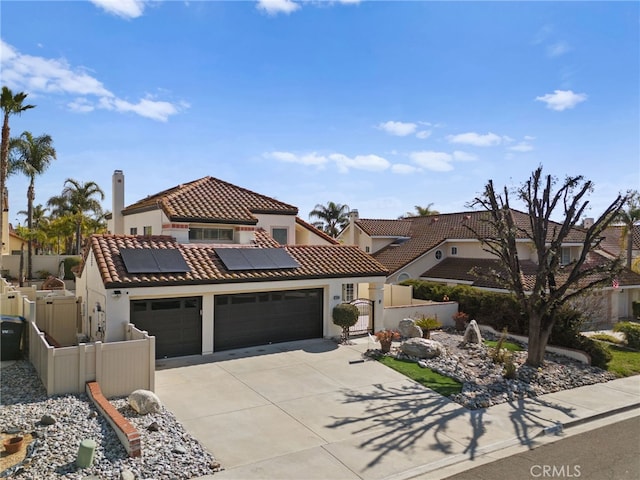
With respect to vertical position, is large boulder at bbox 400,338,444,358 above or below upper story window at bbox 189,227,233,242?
below

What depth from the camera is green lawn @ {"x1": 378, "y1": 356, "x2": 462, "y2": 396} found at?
14062 mm

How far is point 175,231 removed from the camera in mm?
19594

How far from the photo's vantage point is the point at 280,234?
87.6 feet

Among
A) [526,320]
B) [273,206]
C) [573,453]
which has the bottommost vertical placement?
[573,453]

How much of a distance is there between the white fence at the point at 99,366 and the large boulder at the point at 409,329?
1126 centimetres

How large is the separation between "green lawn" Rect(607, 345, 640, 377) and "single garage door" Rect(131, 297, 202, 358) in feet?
49.5

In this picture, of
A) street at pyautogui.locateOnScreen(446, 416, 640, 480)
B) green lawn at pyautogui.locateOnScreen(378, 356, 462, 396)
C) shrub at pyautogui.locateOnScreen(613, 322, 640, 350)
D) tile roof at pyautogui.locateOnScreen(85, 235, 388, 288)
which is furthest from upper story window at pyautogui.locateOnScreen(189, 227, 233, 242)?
shrub at pyautogui.locateOnScreen(613, 322, 640, 350)

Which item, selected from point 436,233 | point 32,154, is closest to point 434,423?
point 436,233

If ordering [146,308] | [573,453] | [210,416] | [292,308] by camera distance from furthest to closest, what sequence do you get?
1. [292,308]
2. [146,308]
3. [210,416]
4. [573,453]

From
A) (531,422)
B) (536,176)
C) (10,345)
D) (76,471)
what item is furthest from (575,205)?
(10,345)

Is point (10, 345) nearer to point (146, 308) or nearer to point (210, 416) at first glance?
A: point (146, 308)

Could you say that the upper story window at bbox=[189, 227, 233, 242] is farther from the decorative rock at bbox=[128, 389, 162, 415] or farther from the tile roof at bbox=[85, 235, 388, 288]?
the decorative rock at bbox=[128, 389, 162, 415]

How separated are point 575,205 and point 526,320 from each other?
254 inches

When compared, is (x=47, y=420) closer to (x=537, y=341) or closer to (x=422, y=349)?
(x=422, y=349)
